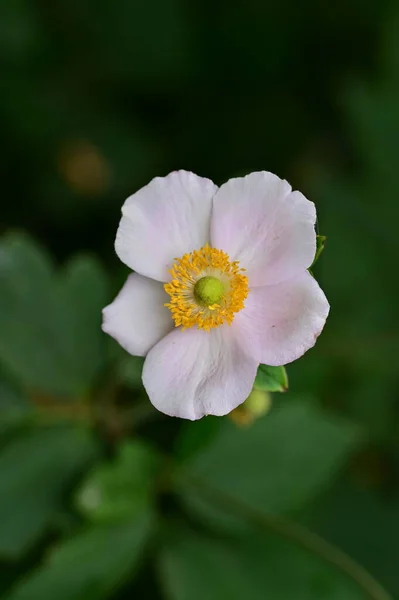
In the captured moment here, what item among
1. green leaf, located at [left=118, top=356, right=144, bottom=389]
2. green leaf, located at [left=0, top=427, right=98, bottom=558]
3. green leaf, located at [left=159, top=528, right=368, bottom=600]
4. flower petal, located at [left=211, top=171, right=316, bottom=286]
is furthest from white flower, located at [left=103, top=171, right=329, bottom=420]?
green leaf, located at [left=159, top=528, right=368, bottom=600]

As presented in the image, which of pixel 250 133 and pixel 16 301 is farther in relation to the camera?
pixel 250 133

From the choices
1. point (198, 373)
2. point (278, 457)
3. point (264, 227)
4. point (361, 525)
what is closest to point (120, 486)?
point (278, 457)

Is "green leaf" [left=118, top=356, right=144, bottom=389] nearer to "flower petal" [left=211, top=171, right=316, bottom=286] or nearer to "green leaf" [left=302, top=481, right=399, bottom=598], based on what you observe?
"flower petal" [left=211, top=171, right=316, bottom=286]

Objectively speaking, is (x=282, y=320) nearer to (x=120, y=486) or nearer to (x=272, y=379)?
(x=272, y=379)

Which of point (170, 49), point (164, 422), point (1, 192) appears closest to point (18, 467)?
point (164, 422)

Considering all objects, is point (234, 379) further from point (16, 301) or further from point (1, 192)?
point (1, 192)

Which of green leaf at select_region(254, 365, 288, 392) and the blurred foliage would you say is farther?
the blurred foliage

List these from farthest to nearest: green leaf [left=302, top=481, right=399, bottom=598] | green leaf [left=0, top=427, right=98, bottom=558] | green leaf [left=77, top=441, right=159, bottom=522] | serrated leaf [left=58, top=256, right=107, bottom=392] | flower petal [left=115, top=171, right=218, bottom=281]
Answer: green leaf [left=302, top=481, right=399, bottom=598] → serrated leaf [left=58, top=256, right=107, bottom=392] → green leaf [left=0, top=427, right=98, bottom=558] → green leaf [left=77, top=441, right=159, bottom=522] → flower petal [left=115, top=171, right=218, bottom=281]
